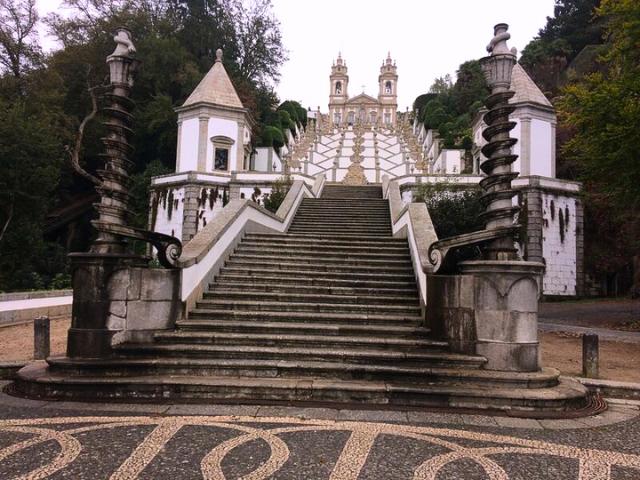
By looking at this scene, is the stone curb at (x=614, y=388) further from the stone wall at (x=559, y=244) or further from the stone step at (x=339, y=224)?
the stone wall at (x=559, y=244)

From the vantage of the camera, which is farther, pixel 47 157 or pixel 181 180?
pixel 181 180

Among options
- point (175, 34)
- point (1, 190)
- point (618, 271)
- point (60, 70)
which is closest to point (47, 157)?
point (1, 190)

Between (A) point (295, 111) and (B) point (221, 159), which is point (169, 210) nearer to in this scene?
(B) point (221, 159)

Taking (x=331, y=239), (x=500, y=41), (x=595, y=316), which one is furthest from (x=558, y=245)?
(x=500, y=41)

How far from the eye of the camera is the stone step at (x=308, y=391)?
4.62 m

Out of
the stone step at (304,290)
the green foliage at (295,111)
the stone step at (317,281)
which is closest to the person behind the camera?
the stone step at (304,290)

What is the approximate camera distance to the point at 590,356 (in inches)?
236

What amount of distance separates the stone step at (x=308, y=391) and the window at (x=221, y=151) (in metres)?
21.0

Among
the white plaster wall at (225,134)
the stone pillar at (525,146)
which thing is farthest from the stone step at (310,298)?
the white plaster wall at (225,134)

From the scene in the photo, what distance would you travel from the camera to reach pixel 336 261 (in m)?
8.48

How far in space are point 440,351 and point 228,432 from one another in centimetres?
297

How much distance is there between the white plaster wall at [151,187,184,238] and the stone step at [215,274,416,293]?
16423 millimetres

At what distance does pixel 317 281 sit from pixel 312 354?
2.34 m

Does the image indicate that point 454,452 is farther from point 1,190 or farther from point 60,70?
point 60,70
